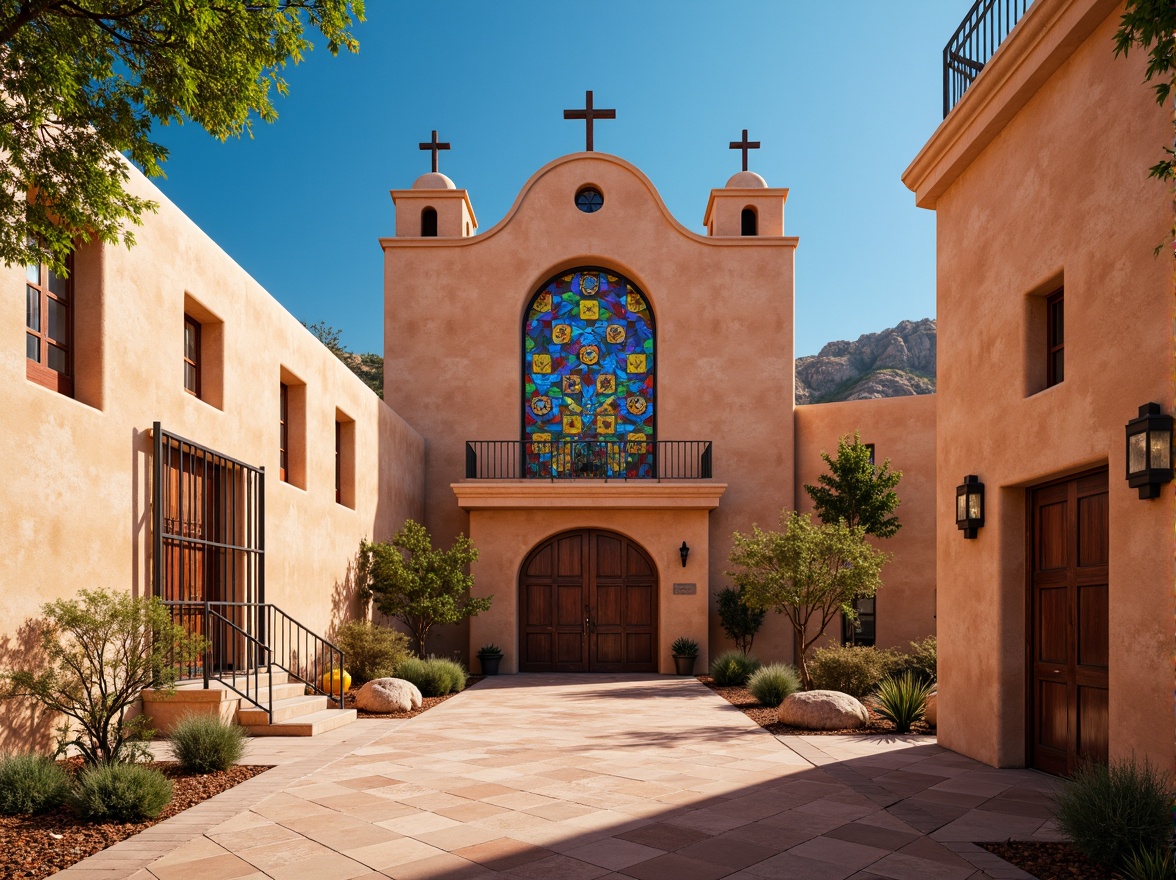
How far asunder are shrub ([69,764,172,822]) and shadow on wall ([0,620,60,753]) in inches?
38.8

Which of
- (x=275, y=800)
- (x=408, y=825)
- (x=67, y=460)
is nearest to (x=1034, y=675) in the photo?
(x=408, y=825)

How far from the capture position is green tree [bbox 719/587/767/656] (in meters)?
18.8

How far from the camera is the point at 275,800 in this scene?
6.81 m

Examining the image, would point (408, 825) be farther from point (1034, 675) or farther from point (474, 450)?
point (474, 450)

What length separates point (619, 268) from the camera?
21.0 metres

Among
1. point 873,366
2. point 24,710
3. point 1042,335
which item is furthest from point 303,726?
point 873,366

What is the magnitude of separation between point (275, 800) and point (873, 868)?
4215mm

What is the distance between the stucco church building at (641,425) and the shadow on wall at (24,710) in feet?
0.13

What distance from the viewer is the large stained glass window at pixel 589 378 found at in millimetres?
20703

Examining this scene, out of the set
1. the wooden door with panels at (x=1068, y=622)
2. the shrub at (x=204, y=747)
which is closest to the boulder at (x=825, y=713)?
the wooden door with panels at (x=1068, y=622)

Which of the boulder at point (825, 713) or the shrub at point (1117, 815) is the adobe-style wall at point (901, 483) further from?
the shrub at point (1117, 815)

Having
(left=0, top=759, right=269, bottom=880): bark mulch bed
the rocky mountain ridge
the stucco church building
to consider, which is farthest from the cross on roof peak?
the rocky mountain ridge

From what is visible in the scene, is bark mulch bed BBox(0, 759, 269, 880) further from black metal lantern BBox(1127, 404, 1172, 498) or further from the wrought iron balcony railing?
the wrought iron balcony railing

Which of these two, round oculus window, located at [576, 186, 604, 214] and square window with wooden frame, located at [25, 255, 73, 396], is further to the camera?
round oculus window, located at [576, 186, 604, 214]
